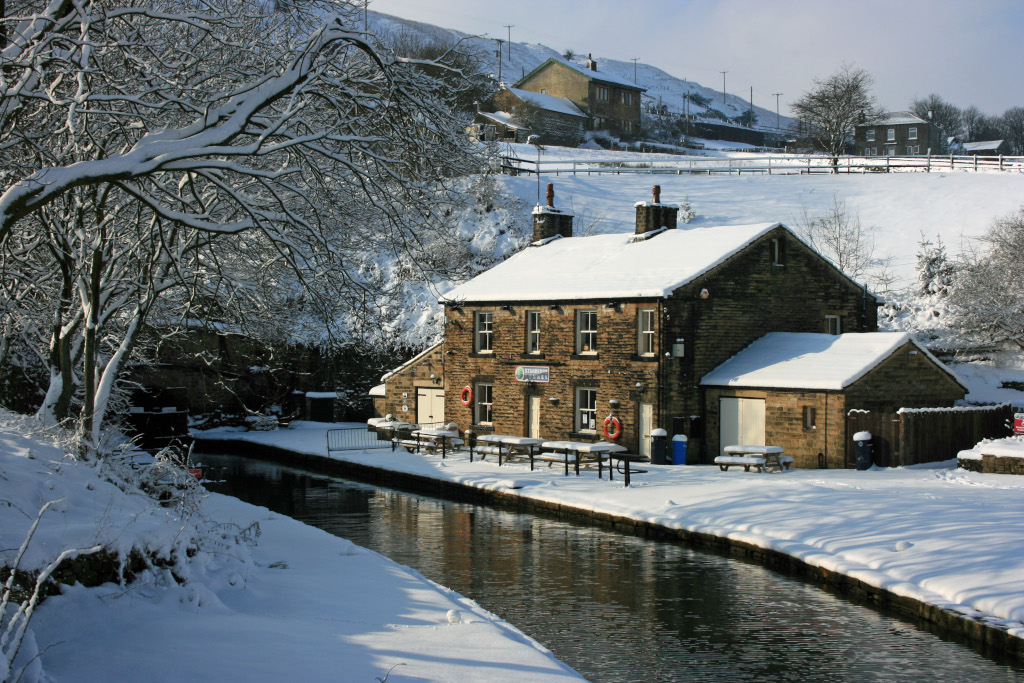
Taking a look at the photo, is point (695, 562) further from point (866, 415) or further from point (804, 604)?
point (866, 415)

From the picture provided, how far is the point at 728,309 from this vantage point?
29.0m

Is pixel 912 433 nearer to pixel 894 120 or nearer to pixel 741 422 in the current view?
pixel 741 422

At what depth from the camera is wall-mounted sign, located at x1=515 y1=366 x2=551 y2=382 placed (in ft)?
101

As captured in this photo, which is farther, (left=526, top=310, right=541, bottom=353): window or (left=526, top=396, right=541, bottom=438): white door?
(left=526, top=310, right=541, bottom=353): window

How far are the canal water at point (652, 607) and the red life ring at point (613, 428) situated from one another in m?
8.29

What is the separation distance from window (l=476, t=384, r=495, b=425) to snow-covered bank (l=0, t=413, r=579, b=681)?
20.8 meters

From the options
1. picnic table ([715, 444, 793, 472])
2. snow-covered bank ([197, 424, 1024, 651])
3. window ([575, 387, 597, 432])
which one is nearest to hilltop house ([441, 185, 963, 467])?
window ([575, 387, 597, 432])

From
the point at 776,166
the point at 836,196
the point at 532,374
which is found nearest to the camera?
the point at 532,374

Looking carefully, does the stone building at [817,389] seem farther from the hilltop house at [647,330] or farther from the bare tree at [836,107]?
the bare tree at [836,107]

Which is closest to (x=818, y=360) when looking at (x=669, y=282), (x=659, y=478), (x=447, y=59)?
(x=669, y=282)

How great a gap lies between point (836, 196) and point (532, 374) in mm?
34973

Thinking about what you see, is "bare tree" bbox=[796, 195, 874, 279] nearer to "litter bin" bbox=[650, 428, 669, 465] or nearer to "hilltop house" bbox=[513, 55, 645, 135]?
"litter bin" bbox=[650, 428, 669, 465]

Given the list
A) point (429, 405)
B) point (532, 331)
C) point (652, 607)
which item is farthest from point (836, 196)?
point (652, 607)

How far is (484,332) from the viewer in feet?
108
